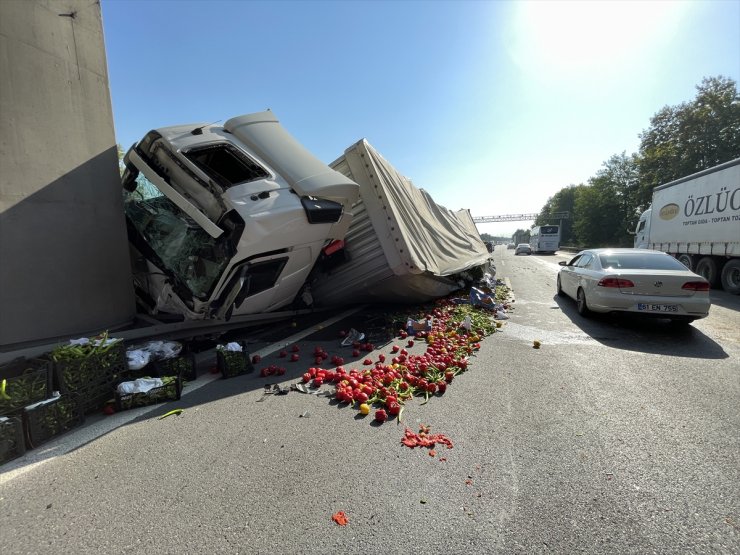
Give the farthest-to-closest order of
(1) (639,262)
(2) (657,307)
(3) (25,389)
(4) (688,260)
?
(4) (688,260), (1) (639,262), (2) (657,307), (3) (25,389)

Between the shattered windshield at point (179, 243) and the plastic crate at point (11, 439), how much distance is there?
82.6 inches

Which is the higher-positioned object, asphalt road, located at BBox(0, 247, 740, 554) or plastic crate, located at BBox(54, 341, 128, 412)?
plastic crate, located at BBox(54, 341, 128, 412)

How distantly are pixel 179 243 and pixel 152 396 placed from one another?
6.35ft

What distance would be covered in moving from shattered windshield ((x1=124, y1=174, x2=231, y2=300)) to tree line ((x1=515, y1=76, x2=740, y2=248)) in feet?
82.8

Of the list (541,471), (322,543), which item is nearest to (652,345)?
(541,471)

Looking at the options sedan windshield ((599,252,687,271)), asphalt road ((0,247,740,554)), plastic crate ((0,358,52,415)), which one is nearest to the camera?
asphalt road ((0,247,740,554))

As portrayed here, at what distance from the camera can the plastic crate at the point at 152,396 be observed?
10.5 feet

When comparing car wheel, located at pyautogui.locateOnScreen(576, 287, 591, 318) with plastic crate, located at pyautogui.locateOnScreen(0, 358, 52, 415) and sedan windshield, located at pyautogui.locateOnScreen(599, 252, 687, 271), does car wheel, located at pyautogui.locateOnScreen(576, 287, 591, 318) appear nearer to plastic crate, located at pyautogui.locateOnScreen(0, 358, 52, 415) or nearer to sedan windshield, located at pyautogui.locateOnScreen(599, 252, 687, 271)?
sedan windshield, located at pyautogui.locateOnScreen(599, 252, 687, 271)

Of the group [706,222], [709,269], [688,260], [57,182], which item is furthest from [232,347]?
[688,260]

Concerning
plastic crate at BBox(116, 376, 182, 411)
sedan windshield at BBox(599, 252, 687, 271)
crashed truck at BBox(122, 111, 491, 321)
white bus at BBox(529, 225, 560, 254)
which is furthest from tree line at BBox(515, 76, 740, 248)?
plastic crate at BBox(116, 376, 182, 411)

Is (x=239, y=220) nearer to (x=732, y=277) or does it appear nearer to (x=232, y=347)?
(x=232, y=347)

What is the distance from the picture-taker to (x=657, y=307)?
18.6 ft

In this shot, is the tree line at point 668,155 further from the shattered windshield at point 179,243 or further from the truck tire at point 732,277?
the shattered windshield at point 179,243

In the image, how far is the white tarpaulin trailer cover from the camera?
598 centimetres
